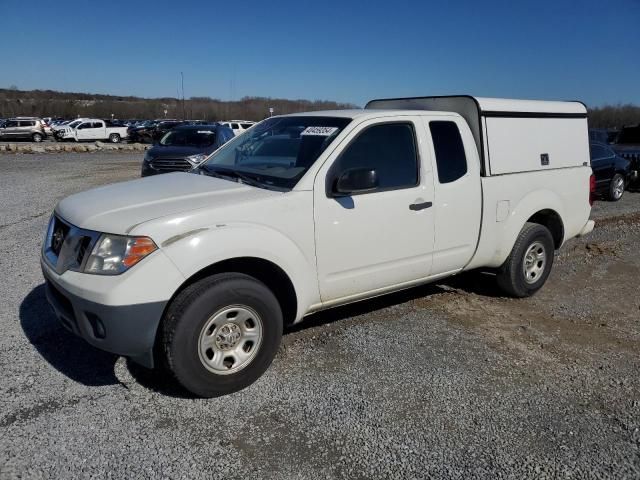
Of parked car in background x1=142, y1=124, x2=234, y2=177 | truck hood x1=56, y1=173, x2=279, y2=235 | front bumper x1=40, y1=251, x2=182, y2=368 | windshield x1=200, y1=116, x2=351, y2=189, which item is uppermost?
parked car in background x1=142, y1=124, x2=234, y2=177

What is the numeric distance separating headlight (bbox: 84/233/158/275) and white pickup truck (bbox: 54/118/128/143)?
132 feet

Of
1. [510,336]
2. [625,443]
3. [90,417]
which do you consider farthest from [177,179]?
[625,443]

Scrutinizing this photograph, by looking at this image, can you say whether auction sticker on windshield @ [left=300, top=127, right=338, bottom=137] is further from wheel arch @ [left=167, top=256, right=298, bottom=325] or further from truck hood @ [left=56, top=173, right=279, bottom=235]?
wheel arch @ [left=167, top=256, right=298, bottom=325]

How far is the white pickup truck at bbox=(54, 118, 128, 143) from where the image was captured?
128ft

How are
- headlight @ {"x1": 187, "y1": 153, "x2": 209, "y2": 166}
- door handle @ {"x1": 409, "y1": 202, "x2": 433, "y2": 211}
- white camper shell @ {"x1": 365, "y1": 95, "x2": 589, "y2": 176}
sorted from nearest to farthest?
door handle @ {"x1": 409, "y1": 202, "x2": 433, "y2": 211} < white camper shell @ {"x1": 365, "y1": 95, "x2": 589, "y2": 176} < headlight @ {"x1": 187, "y1": 153, "x2": 209, "y2": 166}

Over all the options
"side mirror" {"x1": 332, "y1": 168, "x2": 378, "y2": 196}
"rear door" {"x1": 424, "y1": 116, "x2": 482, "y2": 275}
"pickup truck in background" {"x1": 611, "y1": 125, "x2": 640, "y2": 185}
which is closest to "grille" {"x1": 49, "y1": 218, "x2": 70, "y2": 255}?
"side mirror" {"x1": 332, "y1": 168, "x2": 378, "y2": 196}

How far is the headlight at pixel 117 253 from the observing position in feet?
9.88

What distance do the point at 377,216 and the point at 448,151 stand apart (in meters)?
1.04

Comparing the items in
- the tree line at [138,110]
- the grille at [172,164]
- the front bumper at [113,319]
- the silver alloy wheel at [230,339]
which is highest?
the tree line at [138,110]

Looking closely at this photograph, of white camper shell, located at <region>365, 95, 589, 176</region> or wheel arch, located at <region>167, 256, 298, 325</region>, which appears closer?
wheel arch, located at <region>167, 256, 298, 325</region>

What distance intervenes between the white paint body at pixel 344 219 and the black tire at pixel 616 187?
9.03 meters

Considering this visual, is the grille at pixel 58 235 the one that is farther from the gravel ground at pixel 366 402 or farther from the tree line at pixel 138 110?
the tree line at pixel 138 110

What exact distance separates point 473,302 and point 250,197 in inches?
114

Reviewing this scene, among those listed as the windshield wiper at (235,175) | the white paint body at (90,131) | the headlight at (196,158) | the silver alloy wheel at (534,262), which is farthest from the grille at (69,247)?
the white paint body at (90,131)
